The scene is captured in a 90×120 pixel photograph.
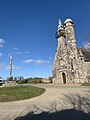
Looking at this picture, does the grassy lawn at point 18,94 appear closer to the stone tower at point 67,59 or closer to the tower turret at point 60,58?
the stone tower at point 67,59

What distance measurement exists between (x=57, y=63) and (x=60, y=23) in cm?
1077

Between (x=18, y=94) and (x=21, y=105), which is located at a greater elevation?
(x=18, y=94)

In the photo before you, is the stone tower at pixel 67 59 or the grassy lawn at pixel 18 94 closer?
the grassy lawn at pixel 18 94

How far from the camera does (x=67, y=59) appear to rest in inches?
1451

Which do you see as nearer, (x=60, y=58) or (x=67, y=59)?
(x=67, y=59)

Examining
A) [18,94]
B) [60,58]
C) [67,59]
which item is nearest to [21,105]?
[18,94]

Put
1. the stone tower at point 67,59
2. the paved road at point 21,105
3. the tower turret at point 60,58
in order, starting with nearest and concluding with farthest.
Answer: the paved road at point 21,105
the stone tower at point 67,59
the tower turret at point 60,58

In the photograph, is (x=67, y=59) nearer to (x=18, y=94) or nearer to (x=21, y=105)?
(x=18, y=94)

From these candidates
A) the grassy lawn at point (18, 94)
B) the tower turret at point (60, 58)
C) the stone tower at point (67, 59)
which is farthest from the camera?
the tower turret at point (60, 58)

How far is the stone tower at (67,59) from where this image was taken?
111 feet

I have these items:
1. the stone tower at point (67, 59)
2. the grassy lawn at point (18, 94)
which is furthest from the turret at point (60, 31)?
the grassy lawn at point (18, 94)

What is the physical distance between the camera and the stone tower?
34.0 metres

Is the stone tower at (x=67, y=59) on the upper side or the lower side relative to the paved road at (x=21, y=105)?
upper

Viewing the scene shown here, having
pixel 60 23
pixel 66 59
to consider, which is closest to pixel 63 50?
pixel 66 59
